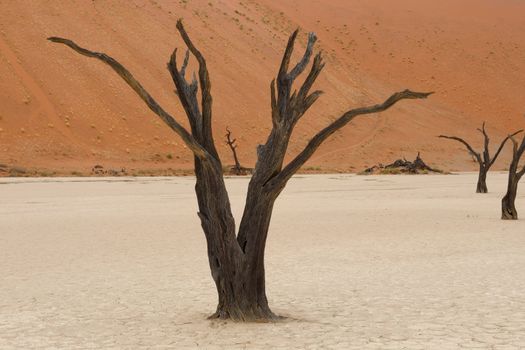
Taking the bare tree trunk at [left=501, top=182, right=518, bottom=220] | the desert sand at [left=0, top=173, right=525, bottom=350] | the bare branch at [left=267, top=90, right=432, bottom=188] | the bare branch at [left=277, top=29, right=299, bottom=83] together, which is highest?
the bare branch at [left=277, top=29, right=299, bottom=83]

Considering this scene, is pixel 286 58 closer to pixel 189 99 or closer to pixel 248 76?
pixel 189 99

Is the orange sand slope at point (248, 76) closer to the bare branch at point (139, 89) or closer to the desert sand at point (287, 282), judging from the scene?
the desert sand at point (287, 282)

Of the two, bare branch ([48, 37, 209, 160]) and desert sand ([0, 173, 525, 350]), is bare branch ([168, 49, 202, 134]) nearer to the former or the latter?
bare branch ([48, 37, 209, 160])

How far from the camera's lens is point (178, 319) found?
6613mm

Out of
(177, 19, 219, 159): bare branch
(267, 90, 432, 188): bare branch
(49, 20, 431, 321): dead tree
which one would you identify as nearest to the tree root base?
(49, 20, 431, 321): dead tree

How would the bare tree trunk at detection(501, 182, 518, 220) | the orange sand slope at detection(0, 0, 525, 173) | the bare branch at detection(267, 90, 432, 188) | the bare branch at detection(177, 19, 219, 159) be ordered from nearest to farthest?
the bare branch at detection(267, 90, 432, 188), the bare branch at detection(177, 19, 219, 159), the bare tree trunk at detection(501, 182, 518, 220), the orange sand slope at detection(0, 0, 525, 173)

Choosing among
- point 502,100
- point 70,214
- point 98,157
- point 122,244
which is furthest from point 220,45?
point 122,244

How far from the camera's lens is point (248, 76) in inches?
2395

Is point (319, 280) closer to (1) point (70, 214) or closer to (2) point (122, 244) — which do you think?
(2) point (122, 244)

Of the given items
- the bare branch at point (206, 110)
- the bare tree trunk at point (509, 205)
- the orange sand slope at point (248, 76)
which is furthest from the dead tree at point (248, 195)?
the orange sand slope at point (248, 76)

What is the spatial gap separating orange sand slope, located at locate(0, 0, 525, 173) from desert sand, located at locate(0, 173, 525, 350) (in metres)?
29.1

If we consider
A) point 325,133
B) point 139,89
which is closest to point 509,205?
point 325,133

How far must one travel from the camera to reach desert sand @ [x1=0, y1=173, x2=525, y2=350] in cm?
591

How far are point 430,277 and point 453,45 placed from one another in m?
70.5
